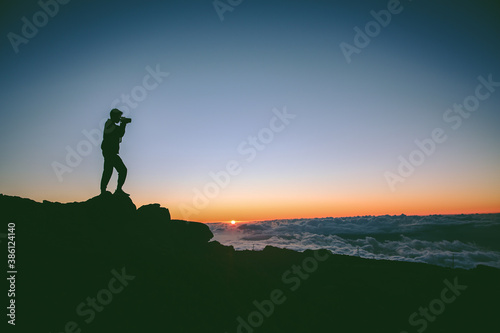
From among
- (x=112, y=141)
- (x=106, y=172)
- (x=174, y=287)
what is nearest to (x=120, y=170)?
(x=106, y=172)

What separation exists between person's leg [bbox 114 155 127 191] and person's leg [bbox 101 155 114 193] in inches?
9.1

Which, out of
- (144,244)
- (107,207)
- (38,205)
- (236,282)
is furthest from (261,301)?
(38,205)

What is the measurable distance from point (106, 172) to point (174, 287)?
6.37m

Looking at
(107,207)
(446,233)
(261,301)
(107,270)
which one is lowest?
(446,233)

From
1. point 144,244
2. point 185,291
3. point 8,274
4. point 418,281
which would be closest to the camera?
point 8,274

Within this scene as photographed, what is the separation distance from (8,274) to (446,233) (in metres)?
172

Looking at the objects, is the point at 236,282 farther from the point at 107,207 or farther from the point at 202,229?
the point at 107,207

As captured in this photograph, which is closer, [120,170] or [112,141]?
[112,141]

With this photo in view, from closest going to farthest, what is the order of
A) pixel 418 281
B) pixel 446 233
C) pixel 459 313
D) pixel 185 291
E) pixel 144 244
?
1. pixel 185 291
2. pixel 144 244
3. pixel 459 313
4. pixel 418 281
5. pixel 446 233

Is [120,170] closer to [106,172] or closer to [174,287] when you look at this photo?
[106,172]

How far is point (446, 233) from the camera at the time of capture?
430 feet

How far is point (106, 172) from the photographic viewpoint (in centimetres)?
1138

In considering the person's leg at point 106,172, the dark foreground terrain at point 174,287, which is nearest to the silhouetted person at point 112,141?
the person's leg at point 106,172

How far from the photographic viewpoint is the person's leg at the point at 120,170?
37.8 ft
